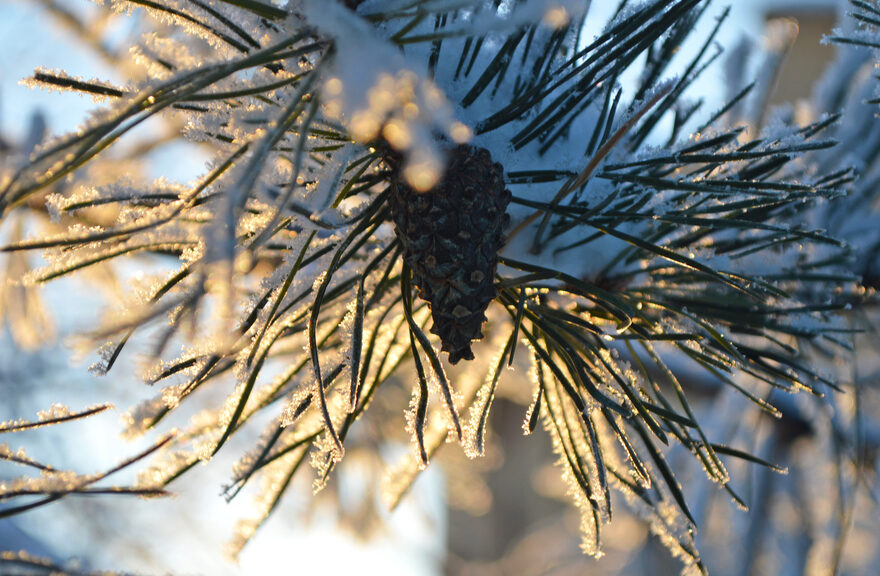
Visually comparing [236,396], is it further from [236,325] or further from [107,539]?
[107,539]

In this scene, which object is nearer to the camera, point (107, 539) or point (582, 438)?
point (582, 438)

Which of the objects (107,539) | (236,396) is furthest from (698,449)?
(107,539)

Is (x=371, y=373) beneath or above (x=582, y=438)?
above

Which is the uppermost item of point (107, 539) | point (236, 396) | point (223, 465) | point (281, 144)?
point (223, 465)

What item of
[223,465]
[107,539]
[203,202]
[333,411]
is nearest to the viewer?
[203,202]

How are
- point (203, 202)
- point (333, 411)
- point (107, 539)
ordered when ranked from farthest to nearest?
point (107, 539) → point (333, 411) → point (203, 202)
